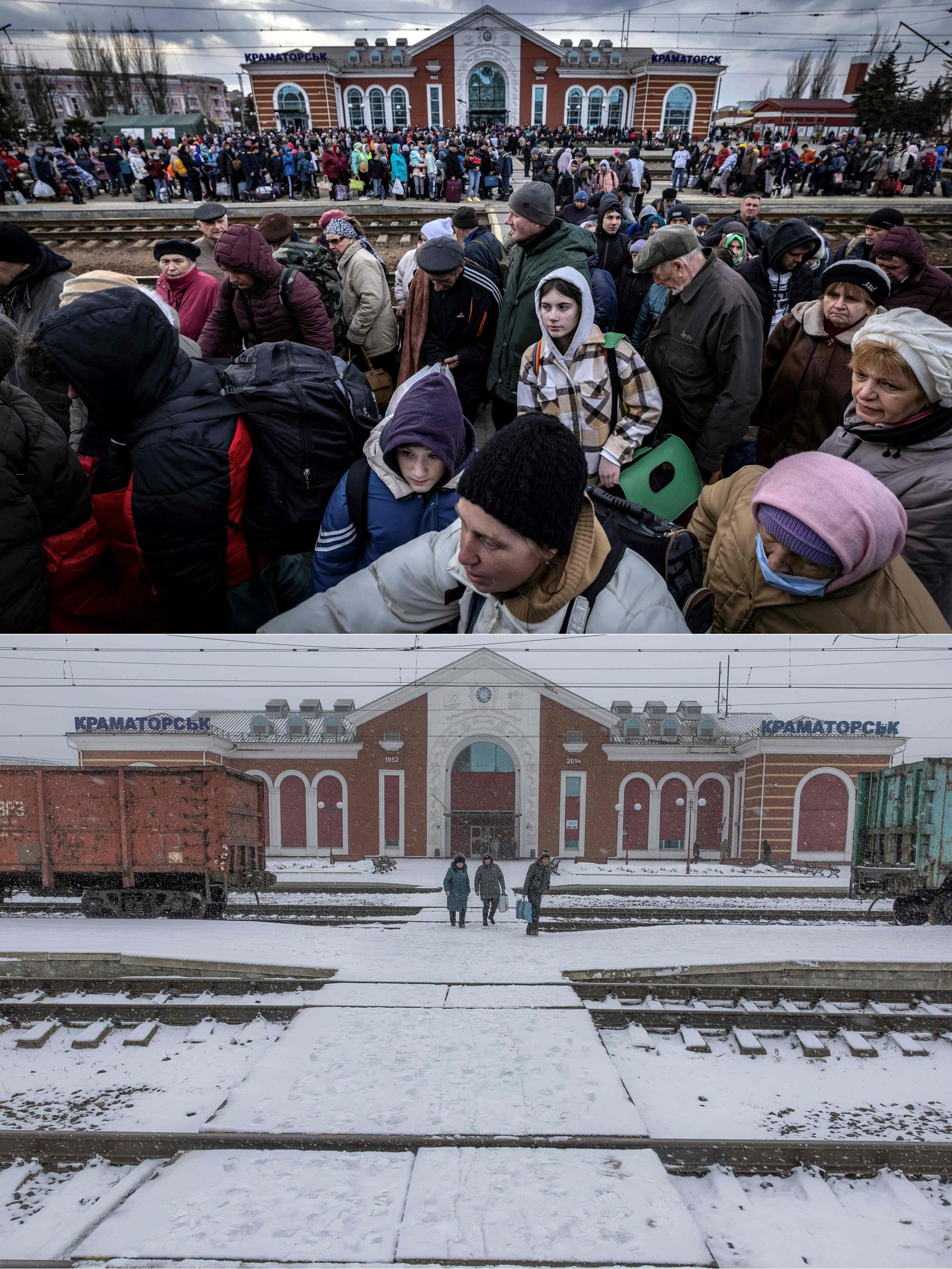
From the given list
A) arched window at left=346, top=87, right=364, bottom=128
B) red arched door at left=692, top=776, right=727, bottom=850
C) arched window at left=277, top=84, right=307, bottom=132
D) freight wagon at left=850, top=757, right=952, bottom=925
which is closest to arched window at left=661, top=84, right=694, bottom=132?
arched window at left=346, top=87, right=364, bottom=128

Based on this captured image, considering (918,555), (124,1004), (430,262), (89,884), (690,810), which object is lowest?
(124,1004)

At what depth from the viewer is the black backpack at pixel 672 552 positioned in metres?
2.20

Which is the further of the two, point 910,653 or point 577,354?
point 577,354

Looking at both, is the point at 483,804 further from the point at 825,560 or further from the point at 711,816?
the point at 825,560

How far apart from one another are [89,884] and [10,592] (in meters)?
0.87

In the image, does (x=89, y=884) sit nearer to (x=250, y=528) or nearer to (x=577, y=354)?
(x=250, y=528)

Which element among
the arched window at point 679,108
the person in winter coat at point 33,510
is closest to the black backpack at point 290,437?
the person in winter coat at point 33,510

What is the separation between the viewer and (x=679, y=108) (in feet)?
162

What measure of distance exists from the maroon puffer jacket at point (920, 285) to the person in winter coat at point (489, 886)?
499cm

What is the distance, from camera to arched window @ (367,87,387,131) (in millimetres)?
49719

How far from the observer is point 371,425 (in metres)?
3.14

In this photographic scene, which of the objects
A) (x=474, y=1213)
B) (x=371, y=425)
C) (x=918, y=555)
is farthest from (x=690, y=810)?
(x=371, y=425)

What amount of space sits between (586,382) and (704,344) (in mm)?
896

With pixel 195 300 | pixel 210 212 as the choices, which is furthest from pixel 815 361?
pixel 210 212
